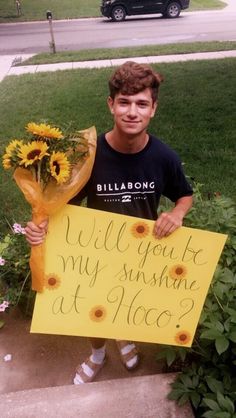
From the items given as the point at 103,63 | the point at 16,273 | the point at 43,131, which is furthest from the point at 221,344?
the point at 103,63

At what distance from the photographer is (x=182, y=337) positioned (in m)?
1.91

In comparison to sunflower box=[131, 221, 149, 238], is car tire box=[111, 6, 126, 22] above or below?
below

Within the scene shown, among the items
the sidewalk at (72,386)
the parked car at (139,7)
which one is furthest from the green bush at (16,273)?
the parked car at (139,7)

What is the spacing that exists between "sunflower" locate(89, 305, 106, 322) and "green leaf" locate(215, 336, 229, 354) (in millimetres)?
498

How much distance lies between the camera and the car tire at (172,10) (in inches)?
667

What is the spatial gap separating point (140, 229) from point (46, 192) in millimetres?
421

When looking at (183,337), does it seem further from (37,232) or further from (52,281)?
(37,232)

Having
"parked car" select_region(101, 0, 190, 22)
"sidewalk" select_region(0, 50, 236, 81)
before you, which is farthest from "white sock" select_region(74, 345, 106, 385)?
"parked car" select_region(101, 0, 190, 22)

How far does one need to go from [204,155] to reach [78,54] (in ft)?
22.1

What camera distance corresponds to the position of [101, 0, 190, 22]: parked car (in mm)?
16562

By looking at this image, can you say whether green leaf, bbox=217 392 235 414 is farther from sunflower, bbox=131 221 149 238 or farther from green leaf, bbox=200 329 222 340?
sunflower, bbox=131 221 149 238

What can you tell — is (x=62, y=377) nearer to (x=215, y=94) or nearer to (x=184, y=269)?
(x=184, y=269)

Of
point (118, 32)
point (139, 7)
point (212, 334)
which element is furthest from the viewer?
point (139, 7)

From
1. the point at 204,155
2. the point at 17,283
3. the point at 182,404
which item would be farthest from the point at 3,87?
the point at 182,404
